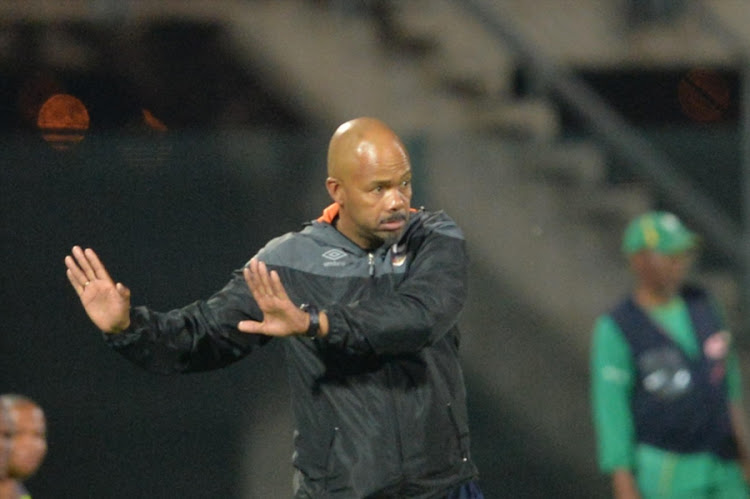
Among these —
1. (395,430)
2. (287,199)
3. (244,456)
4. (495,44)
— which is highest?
(495,44)

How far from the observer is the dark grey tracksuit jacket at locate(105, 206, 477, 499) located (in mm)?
4203

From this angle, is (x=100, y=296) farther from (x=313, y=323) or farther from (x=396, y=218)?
(x=396, y=218)

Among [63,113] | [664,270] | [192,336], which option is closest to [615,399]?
[664,270]

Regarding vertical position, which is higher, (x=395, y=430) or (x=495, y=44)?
(x=495, y=44)

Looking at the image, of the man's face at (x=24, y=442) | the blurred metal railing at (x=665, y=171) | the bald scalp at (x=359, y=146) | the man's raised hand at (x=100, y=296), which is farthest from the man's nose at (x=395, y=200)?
the blurred metal railing at (x=665, y=171)

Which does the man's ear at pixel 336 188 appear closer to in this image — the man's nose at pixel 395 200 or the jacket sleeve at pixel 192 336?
the man's nose at pixel 395 200

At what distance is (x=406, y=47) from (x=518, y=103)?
0.90 metres

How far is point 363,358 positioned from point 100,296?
2.53 ft

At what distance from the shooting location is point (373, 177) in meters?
4.25

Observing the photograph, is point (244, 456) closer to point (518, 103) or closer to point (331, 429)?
point (331, 429)

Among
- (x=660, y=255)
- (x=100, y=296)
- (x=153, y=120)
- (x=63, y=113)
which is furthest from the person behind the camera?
(x=63, y=113)

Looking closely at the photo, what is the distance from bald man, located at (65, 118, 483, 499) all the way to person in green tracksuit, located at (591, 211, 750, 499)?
5.22 ft

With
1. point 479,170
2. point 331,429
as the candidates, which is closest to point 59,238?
point 479,170

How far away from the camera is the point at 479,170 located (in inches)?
280
